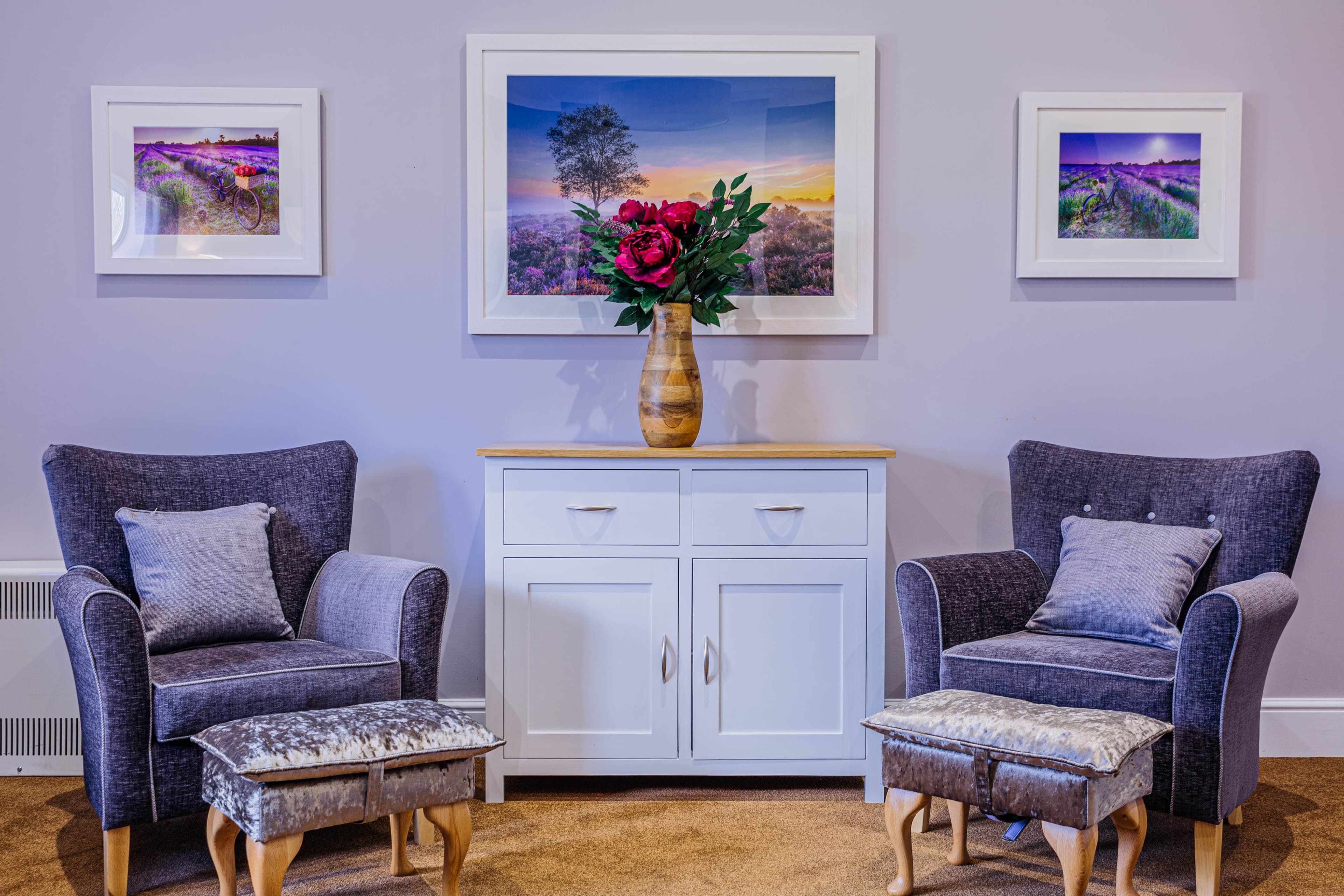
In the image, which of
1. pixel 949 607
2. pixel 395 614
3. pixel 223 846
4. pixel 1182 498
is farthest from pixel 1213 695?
pixel 223 846

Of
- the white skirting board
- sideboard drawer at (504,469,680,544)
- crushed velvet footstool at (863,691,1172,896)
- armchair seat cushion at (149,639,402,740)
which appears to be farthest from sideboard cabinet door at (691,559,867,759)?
the white skirting board

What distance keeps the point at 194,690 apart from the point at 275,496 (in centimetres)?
67

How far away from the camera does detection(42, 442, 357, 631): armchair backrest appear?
222cm

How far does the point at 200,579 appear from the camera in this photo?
85.4 inches

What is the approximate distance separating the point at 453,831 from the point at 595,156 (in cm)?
185

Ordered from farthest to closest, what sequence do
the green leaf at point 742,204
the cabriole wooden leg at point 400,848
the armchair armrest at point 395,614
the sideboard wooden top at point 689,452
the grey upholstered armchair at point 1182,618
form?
the green leaf at point 742,204 → the sideboard wooden top at point 689,452 → the armchair armrest at point 395,614 → the cabriole wooden leg at point 400,848 → the grey upholstered armchair at point 1182,618

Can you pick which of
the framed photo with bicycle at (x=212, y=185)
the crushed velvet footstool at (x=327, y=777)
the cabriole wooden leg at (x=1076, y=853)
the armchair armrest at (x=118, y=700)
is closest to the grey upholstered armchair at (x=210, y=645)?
the armchair armrest at (x=118, y=700)

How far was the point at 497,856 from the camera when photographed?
209 cm

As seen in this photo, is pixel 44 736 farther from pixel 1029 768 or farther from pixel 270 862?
pixel 1029 768

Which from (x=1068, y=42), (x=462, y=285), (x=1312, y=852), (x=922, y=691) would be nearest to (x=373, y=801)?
(x=922, y=691)

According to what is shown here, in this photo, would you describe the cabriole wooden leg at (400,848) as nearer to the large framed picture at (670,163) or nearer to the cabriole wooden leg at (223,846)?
the cabriole wooden leg at (223,846)

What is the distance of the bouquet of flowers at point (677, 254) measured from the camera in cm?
239

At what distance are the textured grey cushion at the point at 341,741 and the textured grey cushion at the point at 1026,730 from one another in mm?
801

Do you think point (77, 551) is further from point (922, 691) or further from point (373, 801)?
point (922, 691)
